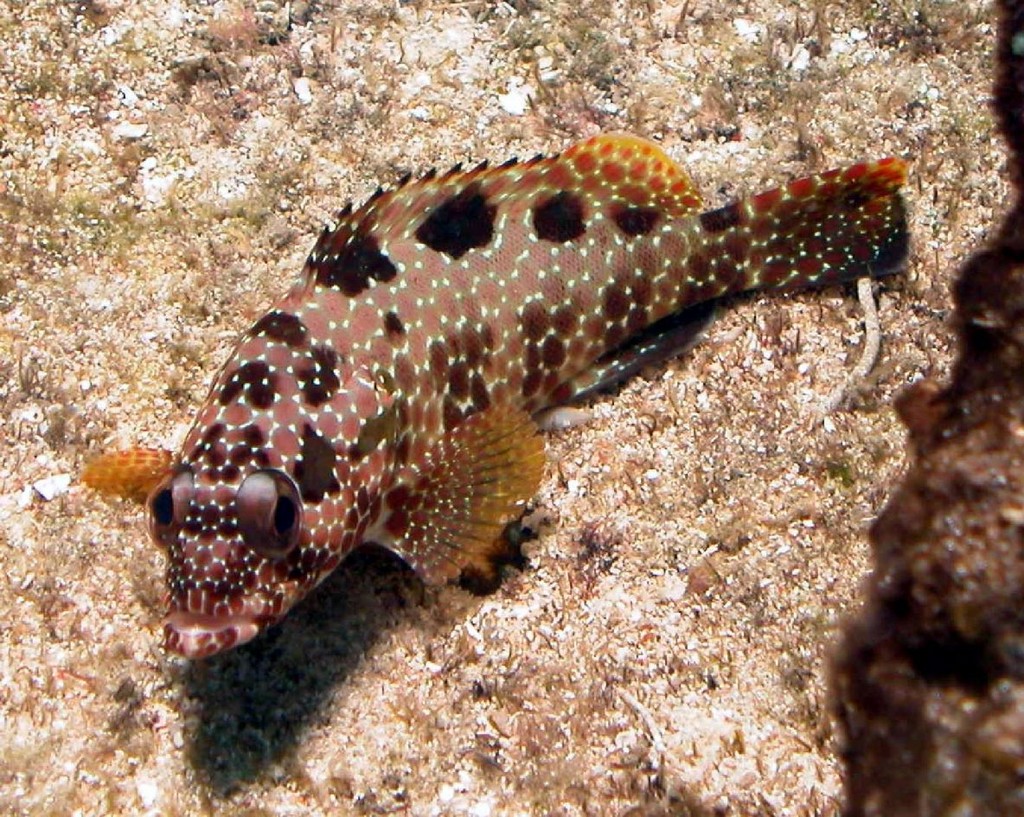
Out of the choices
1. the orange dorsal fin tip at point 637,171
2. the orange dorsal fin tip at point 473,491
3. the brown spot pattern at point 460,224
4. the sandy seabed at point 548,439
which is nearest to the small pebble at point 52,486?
the sandy seabed at point 548,439

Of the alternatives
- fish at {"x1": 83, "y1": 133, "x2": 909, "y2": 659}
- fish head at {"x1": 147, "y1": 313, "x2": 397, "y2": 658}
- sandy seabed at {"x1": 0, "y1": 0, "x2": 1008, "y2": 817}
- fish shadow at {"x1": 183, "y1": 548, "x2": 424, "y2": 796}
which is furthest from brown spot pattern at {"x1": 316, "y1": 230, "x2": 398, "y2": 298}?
fish shadow at {"x1": 183, "y1": 548, "x2": 424, "y2": 796}

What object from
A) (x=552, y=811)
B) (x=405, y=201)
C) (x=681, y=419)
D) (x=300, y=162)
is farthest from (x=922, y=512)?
(x=300, y=162)

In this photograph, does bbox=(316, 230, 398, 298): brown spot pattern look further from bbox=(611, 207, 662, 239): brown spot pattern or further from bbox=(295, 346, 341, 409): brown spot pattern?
bbox=(611, 207, 662, 239): brown spot pattern

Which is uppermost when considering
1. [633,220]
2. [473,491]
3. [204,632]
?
[633,220]

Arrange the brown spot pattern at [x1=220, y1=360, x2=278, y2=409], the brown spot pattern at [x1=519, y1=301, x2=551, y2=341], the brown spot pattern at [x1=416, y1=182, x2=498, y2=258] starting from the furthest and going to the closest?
the brown spot pattern at [x1=519, y1=301, x2=551, y2=341] → the brown spot pattern at [x1=416, y1=182, x2=498, y2=258] → the brown spot pattern at [x1=220, y1=360, x2=278, y2=409]

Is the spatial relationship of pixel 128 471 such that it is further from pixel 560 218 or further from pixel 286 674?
pixel 560 218

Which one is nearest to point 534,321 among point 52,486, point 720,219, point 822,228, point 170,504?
point 720,219

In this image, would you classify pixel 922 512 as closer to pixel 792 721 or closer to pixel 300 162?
pixel 792 721
